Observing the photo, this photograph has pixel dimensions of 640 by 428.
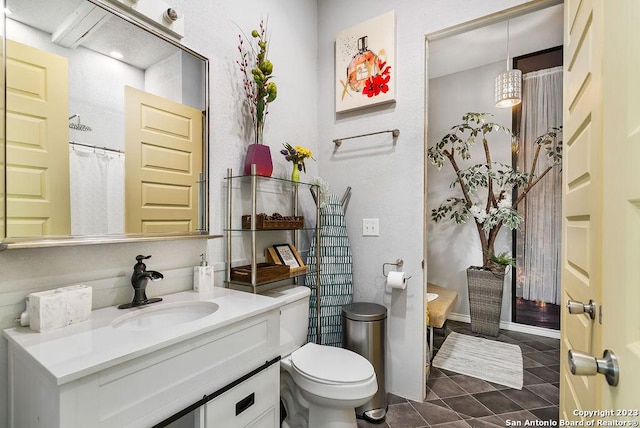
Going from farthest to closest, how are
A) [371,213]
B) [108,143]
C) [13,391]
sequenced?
1. [371,213]
2. [108,143]
3. [13,391]

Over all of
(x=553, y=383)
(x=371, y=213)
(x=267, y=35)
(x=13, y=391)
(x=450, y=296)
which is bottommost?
(x=553, y=383)

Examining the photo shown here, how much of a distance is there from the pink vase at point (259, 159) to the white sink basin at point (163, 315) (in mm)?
741

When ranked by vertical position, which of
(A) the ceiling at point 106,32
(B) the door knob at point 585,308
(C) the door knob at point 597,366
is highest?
(A) the ceiling at point 106,32

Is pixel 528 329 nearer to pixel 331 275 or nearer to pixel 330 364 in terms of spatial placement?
pixel 331 275

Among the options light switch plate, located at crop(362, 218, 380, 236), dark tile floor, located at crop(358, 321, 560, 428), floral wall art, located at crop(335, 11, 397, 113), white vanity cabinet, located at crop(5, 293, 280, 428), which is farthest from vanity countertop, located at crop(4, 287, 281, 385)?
floral wall art, located at crop(335, 11, 397, 113)

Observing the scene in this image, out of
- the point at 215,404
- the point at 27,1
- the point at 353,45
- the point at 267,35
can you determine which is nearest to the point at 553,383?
the point at 215,404

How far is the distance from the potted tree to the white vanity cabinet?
2.54m

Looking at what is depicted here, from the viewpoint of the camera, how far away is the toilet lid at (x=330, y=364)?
137 cm

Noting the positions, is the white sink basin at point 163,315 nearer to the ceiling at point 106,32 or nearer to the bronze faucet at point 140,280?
the bronze faucet at point 140,280

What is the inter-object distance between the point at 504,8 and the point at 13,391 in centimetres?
272

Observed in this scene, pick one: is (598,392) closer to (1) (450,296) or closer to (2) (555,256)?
(1) (450,296)

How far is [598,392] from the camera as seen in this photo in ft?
2.24

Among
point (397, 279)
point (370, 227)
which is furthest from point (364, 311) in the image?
point (370, 227)

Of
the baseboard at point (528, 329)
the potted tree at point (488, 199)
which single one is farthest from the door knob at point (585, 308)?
the baseboard at point (528, 329)
